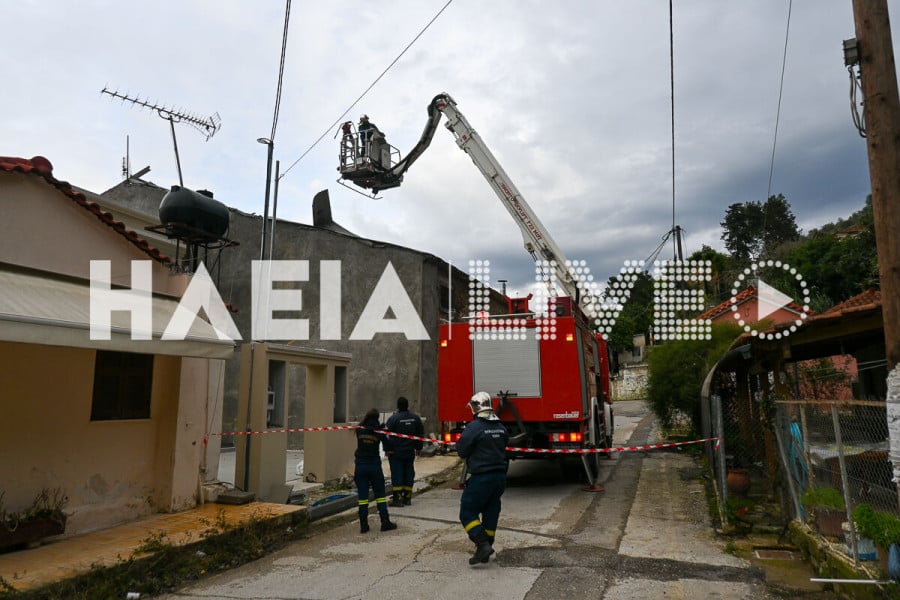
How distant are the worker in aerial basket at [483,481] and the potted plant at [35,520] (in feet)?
14.6

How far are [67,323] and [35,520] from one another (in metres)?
2.35

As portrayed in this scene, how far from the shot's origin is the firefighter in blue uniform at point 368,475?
7.83m

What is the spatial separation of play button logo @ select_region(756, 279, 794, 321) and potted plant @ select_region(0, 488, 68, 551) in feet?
74.1

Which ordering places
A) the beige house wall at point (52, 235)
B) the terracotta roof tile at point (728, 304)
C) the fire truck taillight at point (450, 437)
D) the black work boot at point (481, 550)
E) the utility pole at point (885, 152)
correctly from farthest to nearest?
the terracotta roof tile at point (728, 304)
the fire truck taillight at point (450, 437)
the beige house wall at point (52, 235)
the black work boot at point (481, 550)
the utility pole at point (885, 152)

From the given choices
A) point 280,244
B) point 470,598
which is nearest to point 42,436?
point 470,598

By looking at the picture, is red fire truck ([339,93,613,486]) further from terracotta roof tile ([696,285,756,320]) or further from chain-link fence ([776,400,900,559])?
terracotta roof tile ([696,285,756,320])

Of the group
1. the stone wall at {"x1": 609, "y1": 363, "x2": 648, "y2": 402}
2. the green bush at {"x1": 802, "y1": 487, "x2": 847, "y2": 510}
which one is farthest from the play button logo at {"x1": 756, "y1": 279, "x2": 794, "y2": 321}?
the green bush at {"x1": 802, "y1": 487, "x2": 847, "y2": 510}

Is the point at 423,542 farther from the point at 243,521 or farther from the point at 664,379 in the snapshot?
the point at 664,379

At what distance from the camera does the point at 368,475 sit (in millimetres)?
7867

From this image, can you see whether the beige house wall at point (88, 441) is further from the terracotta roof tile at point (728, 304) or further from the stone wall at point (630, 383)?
the stone wall at point (630, 383)

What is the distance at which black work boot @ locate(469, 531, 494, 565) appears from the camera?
20.0 ft

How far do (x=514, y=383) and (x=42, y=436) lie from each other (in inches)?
264

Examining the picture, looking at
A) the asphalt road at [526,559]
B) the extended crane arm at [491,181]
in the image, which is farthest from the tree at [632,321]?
the asphalt road at [526,559]

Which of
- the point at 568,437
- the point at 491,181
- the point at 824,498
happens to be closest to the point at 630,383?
the point at 491,181
